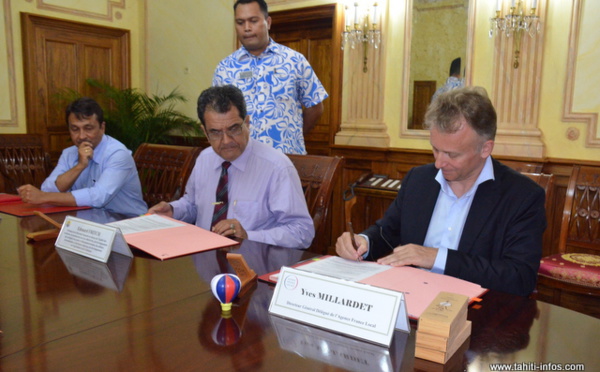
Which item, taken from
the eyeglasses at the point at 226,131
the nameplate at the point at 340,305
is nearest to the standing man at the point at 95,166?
the eyeglasses at the point at 226,131

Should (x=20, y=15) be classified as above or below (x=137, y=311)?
above

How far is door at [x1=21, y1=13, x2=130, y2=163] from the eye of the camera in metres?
5.70

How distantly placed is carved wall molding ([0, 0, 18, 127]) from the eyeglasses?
463 centimetres

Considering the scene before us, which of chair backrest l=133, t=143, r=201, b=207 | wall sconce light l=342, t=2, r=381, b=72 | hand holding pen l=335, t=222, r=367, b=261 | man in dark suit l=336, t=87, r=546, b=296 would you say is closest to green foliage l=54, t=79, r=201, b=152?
wall sconce light l=342, t=2, r=381, b=72

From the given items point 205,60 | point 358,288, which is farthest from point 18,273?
point 205,60

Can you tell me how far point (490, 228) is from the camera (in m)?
1.53

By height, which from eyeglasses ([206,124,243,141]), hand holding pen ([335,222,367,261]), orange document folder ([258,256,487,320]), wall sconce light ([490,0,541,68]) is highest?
wall sconce light ([490,0,541,68])

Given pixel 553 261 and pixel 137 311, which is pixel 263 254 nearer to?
pixel 137 311

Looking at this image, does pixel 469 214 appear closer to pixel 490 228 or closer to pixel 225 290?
pixel 490 228

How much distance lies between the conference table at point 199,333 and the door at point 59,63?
518cm

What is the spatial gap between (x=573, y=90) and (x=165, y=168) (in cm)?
298

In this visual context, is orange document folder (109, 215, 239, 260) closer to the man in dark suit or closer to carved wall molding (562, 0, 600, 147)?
the man in dark suit

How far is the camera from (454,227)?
1632 millimetres

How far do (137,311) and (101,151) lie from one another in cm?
186
